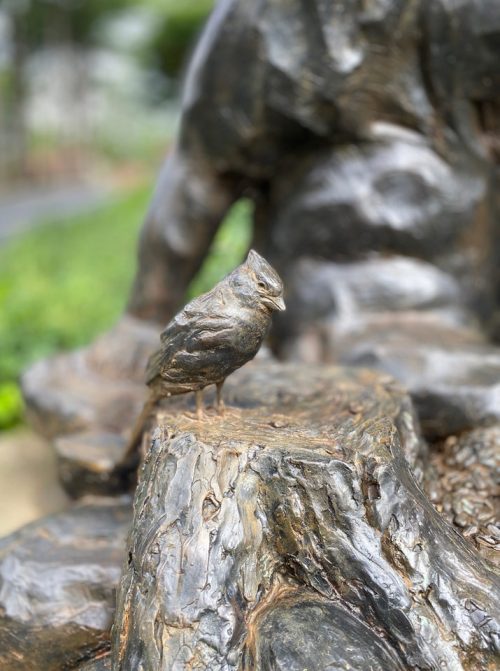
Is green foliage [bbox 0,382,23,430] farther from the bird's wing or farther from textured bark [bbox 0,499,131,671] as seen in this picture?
the bird's wing

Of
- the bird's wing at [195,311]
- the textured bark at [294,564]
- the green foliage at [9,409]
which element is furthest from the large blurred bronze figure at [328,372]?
the green foliage at [9,409]

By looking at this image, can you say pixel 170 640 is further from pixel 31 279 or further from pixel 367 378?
pixel 31 279

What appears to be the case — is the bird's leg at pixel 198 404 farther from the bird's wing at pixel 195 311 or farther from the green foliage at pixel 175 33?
the green foliage at pixel 175 33

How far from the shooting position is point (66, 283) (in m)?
5.50

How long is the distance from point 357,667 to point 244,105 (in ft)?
4.22

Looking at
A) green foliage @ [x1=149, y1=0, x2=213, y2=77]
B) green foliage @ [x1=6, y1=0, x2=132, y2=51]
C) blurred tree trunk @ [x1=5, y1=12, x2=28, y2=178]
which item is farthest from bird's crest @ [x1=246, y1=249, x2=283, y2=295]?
green foliage @ [x1=149, y1=0, x2=213, y2=77]

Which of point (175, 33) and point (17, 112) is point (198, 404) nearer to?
point (17, 112)

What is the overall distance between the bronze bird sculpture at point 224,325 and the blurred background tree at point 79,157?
178 cm

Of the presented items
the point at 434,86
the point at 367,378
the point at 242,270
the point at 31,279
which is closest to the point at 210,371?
the point at 242,270

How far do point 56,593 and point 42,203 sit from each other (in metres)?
14.2

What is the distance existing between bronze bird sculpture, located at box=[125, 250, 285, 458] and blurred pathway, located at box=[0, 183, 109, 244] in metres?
8.65

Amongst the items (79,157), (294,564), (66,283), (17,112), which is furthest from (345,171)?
(79,157)

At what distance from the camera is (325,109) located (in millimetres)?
1816

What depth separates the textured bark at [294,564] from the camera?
96 cm
